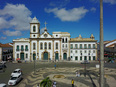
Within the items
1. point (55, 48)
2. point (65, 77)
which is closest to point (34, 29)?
point (55, 48)

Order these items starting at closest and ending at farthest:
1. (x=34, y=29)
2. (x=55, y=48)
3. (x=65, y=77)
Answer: (x=65, y=77) < (x=55, y=48) < (x=34, y=29)

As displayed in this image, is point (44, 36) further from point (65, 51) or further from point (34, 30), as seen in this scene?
point (65, 51)

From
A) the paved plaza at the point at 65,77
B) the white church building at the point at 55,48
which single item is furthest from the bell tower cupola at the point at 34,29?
the paved plaza at the point at 65,77

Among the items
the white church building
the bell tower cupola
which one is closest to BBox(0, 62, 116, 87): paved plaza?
the white church building

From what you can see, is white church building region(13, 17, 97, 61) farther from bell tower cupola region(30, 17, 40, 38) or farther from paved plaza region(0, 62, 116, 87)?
paved plaza region(0, 62, 116, 87)

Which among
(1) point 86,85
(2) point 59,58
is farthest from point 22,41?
(1) point 86,85

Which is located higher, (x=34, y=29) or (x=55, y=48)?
(x=34, y=29)

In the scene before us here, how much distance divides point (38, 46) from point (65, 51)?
477 inches

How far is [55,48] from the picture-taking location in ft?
153

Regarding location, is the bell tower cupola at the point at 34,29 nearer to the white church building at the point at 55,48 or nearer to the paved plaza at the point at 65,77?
the white church building at the point at 55,48

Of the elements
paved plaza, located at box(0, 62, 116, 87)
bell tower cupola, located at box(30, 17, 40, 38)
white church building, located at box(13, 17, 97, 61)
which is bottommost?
paved plaza, located at box(0, 62, 116, 87)

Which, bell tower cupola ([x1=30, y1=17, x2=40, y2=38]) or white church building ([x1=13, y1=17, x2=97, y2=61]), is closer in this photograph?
white church building ([x1=13, y1=17, x2=97, y2=61])

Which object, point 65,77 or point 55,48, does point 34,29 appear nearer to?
point 55,48

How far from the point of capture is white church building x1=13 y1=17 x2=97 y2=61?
4638 cm
